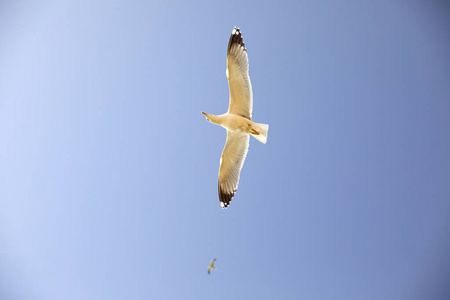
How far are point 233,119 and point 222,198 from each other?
1.66 meters

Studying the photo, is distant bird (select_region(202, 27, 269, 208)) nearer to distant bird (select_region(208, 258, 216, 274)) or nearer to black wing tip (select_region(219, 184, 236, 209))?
black wing tip (select_region(219, 184, 236, 209))

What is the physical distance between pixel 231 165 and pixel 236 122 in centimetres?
101

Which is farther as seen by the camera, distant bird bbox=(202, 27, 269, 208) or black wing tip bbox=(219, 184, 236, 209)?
black wing tip bbox=(219, 184, 236, 209)

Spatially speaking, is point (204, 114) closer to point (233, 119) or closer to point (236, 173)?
point (233, 119)

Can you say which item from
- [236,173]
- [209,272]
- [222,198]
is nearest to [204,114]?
[236,173]

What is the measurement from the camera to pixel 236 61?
15.5ft

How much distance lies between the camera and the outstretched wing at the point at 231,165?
553 cm

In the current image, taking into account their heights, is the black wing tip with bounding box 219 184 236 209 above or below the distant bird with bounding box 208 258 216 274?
above

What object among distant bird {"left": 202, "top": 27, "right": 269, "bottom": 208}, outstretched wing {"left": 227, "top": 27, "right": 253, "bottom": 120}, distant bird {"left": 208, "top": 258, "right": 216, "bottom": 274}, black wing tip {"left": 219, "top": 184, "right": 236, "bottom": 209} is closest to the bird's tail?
distant bird {"left": 202, "top": 27, "right": 269, "bottom": 208}

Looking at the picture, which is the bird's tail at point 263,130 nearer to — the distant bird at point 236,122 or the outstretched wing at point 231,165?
the distant bird at point 236,122

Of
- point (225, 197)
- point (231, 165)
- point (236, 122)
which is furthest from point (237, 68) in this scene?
point (225, 197)

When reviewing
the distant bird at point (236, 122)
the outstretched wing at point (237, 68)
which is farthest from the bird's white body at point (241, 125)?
the outstretched wing at point (237, 68)

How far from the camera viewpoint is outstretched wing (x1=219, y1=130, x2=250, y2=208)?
5531 mm

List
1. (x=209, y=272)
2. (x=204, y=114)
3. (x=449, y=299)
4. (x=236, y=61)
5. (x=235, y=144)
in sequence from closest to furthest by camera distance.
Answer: (x=236, y=61) → (x=204, y=114) → (x=235, y=144) → (x=209, y=272) → (x=449, y=299)
